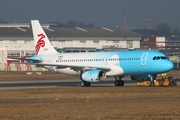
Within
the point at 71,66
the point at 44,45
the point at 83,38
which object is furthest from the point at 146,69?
the point at 83,38

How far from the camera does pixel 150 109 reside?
3594 cm

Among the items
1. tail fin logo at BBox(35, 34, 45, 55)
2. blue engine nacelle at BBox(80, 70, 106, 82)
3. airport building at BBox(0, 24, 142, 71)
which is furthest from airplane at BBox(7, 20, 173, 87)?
airport building at BBox(0, 24, 142, 71)

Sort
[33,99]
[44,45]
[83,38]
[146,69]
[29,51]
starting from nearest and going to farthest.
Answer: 1. [33,99]
2. [146,69]
3. [44,45]
4. [29,51]
5. [83,38]

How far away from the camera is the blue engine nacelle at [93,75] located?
63.9 metres

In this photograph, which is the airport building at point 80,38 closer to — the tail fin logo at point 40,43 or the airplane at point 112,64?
the tail fin logo at point 40,43

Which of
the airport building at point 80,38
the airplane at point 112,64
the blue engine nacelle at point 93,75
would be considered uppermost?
the airport building at point 80,38

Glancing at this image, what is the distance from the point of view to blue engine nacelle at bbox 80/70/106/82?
2515 inches

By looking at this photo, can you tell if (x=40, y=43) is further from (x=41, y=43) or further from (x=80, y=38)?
(x=80, y=38)

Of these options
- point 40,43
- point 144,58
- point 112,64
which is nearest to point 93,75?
point 112,64

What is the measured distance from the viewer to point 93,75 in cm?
6400

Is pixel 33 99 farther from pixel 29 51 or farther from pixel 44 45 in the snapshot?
pixel 29 51

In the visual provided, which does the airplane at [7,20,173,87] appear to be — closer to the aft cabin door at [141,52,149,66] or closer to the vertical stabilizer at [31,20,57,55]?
the aft cabin door at [141,52,149,66]

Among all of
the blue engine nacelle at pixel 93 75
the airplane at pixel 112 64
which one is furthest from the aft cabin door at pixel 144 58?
the blue engine nacelle at pixel 93 75

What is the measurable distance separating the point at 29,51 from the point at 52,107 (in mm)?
99072
